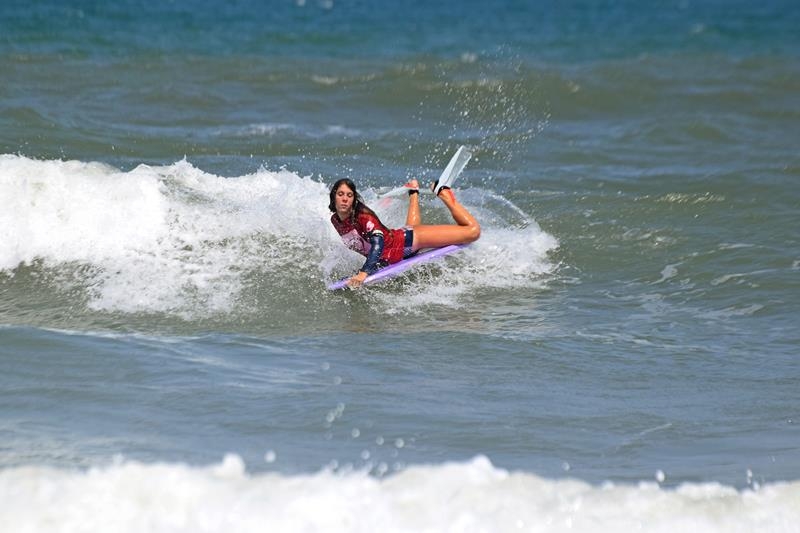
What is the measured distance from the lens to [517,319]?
30.0 ft

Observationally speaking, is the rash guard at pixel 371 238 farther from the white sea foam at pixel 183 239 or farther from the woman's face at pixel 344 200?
the white sea foam at pixel 183 239

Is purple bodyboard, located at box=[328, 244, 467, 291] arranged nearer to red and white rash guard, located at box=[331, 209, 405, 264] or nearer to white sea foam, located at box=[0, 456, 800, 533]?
red and white rash guard, located at box=[331, 209, 405, 264]

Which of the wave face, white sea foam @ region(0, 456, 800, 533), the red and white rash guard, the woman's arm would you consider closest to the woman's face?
the red and white rash guard

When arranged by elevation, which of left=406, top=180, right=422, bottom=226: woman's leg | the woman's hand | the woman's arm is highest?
left=406, top=180, right=422, bottom=226: woman's leg

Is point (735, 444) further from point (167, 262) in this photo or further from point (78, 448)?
point (167, 262)

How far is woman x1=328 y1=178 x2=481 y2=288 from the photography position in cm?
973

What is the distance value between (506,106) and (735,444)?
14.3 m

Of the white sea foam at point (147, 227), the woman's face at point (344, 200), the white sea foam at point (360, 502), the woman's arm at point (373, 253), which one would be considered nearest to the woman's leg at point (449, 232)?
the woman's arm at point (373, 253)

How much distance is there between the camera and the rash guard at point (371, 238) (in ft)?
32.1

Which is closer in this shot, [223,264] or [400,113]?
[223,264]

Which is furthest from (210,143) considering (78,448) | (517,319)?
(78,448)

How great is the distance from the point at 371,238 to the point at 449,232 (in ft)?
3.10

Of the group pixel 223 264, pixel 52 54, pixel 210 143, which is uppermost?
pixel 52 54

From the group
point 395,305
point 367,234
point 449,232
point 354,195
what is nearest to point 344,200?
point 354,195
